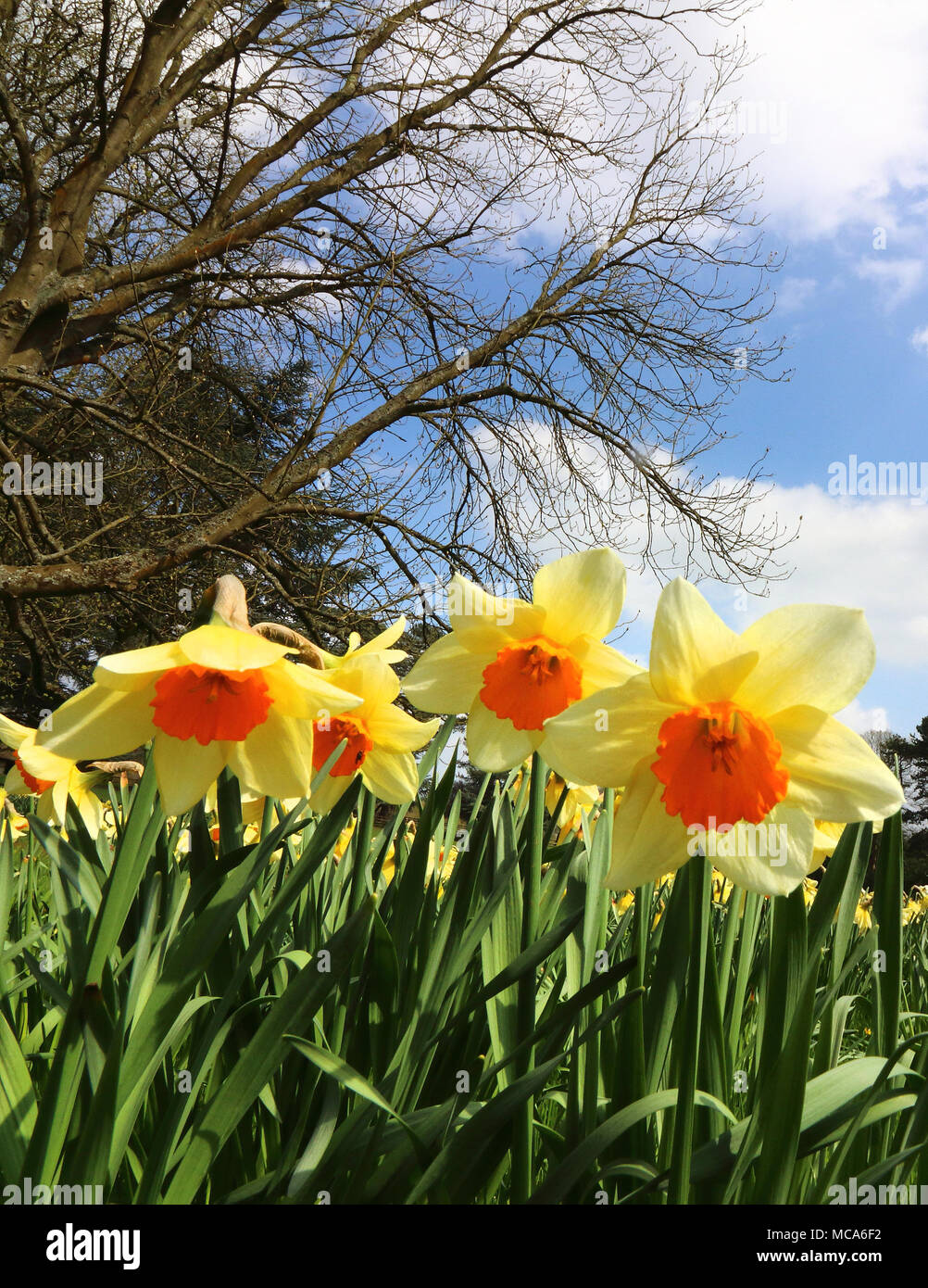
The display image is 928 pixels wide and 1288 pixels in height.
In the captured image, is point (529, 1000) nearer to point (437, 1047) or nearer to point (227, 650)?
point (437, 1047)

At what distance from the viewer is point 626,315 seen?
8938 mm

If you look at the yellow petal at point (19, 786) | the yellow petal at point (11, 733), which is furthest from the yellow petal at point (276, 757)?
the yellow petal at point (19, 786)

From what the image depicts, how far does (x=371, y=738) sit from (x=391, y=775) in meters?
0.08

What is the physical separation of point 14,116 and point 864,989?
7.71 meters

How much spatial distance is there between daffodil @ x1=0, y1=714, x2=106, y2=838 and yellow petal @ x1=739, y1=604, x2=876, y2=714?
101 centimetres

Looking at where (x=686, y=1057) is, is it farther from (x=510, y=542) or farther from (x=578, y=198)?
(x=578, y=198)

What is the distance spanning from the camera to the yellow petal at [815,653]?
84 centimetres

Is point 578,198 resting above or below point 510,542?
above

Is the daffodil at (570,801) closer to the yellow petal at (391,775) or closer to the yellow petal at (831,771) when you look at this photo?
the yellow petal at (391,775)

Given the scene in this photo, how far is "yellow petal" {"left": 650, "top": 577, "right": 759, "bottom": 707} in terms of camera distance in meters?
0.84

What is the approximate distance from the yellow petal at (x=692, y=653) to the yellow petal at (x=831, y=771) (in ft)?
0.23

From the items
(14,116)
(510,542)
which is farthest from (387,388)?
(14,116)

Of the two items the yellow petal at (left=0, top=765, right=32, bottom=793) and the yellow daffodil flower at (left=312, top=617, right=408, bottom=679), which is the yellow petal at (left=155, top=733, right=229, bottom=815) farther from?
the yellow petal at (left=0, top=765, right=32, bottom=793)
